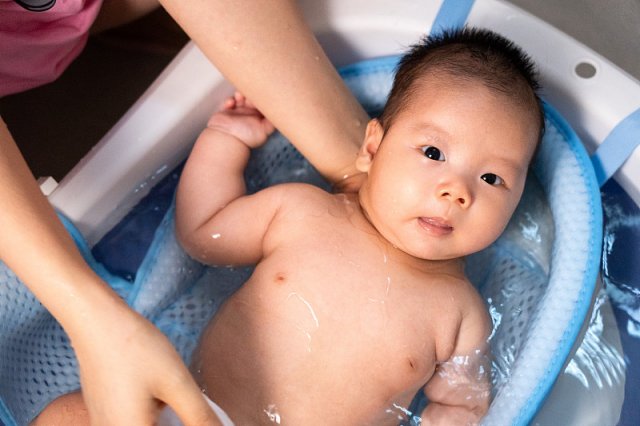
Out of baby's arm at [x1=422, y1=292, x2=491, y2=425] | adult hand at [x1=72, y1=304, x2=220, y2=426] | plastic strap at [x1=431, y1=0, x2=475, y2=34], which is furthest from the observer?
plastic strap at [x1=431, y1=0, x2=475, y2=34]

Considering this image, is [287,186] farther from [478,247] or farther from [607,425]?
[607,425]

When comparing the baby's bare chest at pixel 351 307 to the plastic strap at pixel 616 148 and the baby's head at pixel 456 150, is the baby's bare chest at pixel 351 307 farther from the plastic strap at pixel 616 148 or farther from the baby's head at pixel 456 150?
the plastic strap at pixel 616 148

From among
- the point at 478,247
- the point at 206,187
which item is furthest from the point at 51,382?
the point at 478,247

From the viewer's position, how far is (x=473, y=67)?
104cm

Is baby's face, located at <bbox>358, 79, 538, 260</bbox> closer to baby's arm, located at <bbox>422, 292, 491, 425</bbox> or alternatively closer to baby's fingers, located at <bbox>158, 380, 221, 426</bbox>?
baby's arm, located at <bbox>422, 292, 491, 425</bbox>

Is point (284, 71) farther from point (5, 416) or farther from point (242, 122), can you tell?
point (5, 416)

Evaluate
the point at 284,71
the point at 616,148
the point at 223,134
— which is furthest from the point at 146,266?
the point at 616,148

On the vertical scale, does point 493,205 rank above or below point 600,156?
Answer: above

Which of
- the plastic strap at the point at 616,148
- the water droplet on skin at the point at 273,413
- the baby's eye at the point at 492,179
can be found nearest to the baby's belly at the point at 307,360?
the water droplet on skin at the point at 273,413

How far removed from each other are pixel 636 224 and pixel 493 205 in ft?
0.89

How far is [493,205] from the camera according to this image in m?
1.03

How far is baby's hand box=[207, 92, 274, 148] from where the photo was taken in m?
1.20

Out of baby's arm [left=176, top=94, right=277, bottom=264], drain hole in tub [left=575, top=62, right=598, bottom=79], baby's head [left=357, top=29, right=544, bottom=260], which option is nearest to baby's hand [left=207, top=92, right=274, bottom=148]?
baby's arm [left=176, top=94, right=277, bottom=264]

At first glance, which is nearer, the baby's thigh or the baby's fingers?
the baby's fingers
